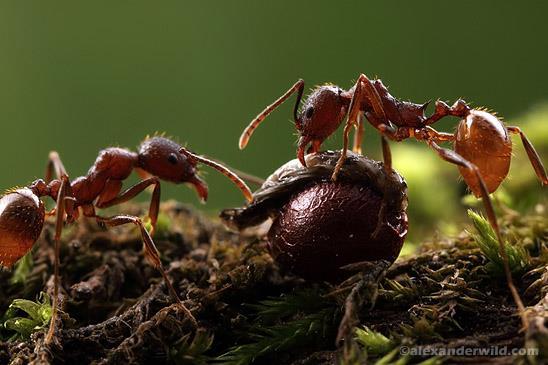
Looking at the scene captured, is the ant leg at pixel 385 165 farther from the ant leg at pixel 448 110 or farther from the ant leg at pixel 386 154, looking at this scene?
the ant leg at pixel 448 110

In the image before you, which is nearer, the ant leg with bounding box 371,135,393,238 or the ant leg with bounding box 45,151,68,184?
the ant leg with bounding box 371,135,393,238

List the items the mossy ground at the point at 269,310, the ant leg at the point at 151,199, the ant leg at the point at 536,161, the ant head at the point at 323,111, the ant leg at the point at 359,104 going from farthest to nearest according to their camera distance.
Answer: the ant leg at the point at 151,199
the ant head at the point at 323,111
the ant leg at the point at 536,161
the ant leg at the point at 359,104
the mossy ground at the point at 269,310

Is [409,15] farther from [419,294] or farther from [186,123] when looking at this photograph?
[419,294]

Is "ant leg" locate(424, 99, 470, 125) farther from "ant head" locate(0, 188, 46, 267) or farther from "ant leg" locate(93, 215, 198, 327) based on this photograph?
"ant head" locate(0, 188, 46, 267)

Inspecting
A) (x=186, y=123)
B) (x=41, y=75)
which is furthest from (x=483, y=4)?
(x=41, y=75)

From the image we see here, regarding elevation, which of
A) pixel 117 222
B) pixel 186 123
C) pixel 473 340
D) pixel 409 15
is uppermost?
pixel 409 15

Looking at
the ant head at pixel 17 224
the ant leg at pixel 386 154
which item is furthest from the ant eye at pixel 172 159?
the ant leg at pixel 386 154

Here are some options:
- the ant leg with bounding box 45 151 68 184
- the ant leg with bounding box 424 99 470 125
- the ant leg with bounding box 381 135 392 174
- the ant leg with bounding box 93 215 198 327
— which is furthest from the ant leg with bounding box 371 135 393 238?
the ant leg with bounding box 45 151 68 184
